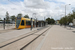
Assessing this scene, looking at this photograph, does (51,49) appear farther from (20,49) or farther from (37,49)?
(20,49)

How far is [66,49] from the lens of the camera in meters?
7.29

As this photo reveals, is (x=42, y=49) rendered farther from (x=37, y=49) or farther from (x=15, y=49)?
(x=15, y=49)

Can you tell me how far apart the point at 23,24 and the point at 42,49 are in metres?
21.2

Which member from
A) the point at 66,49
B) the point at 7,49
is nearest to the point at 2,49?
the point at 7,49

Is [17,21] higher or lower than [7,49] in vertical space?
higher

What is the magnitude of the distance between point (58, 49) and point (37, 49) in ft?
4.63

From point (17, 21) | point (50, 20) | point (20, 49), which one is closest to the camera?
point (20, 49)

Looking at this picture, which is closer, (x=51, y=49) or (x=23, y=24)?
(x=51, y=49)

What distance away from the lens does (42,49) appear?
7168mm

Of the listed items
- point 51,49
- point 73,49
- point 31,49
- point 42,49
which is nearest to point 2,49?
point 31,49

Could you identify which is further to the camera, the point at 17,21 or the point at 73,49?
the point at 17,21

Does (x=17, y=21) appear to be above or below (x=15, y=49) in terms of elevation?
above

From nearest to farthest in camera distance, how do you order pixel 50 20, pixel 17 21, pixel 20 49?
pixel 20 49
pixel 17 21
pixel 50 20

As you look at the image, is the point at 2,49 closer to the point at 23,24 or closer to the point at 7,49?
the point at 7,49
